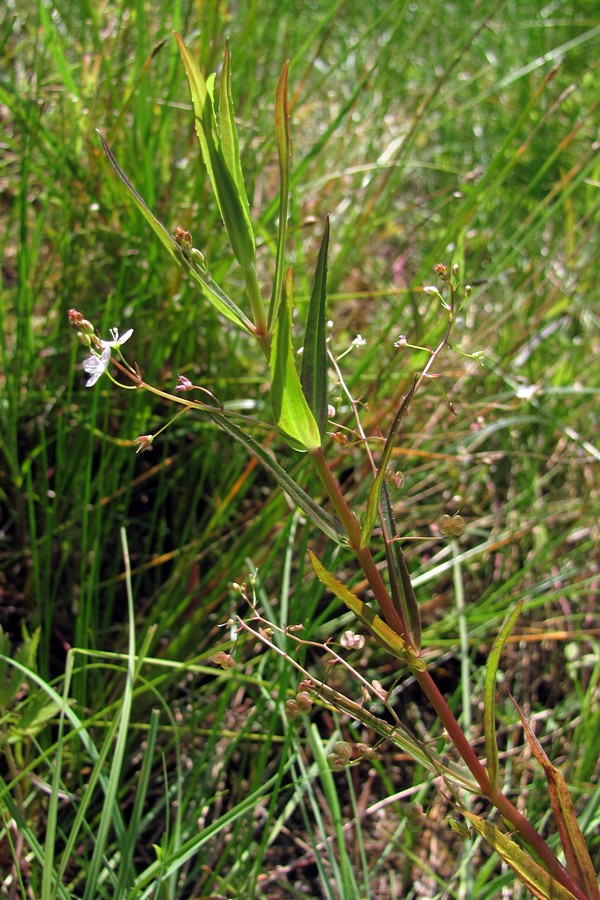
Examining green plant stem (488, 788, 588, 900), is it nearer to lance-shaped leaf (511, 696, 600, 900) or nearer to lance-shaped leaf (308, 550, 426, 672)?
lance-shaped leaf (511, 696, 600, 900)

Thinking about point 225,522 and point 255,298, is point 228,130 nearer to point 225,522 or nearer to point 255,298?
point 255,298

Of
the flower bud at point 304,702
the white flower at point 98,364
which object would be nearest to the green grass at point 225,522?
the flower bud at point 304,702

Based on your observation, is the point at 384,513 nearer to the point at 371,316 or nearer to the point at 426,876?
the point at 426,876

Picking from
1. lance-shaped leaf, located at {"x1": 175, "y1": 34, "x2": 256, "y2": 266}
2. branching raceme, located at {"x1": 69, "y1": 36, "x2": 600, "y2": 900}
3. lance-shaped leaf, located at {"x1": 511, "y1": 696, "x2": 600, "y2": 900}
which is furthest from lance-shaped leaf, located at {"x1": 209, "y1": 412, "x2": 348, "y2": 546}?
lance-shaped leaf, located at {"x1": 511, "y1": 696, "x2": 600, "y2": 900}

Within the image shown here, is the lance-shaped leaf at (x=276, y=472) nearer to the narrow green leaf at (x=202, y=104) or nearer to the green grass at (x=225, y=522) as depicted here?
the narrow green leaf at (x=202, y=104)

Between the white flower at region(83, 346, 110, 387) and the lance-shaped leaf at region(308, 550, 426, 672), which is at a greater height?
the white flower at region(83, 346, 110, 387)

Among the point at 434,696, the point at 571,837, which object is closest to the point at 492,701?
the point at 434,696
